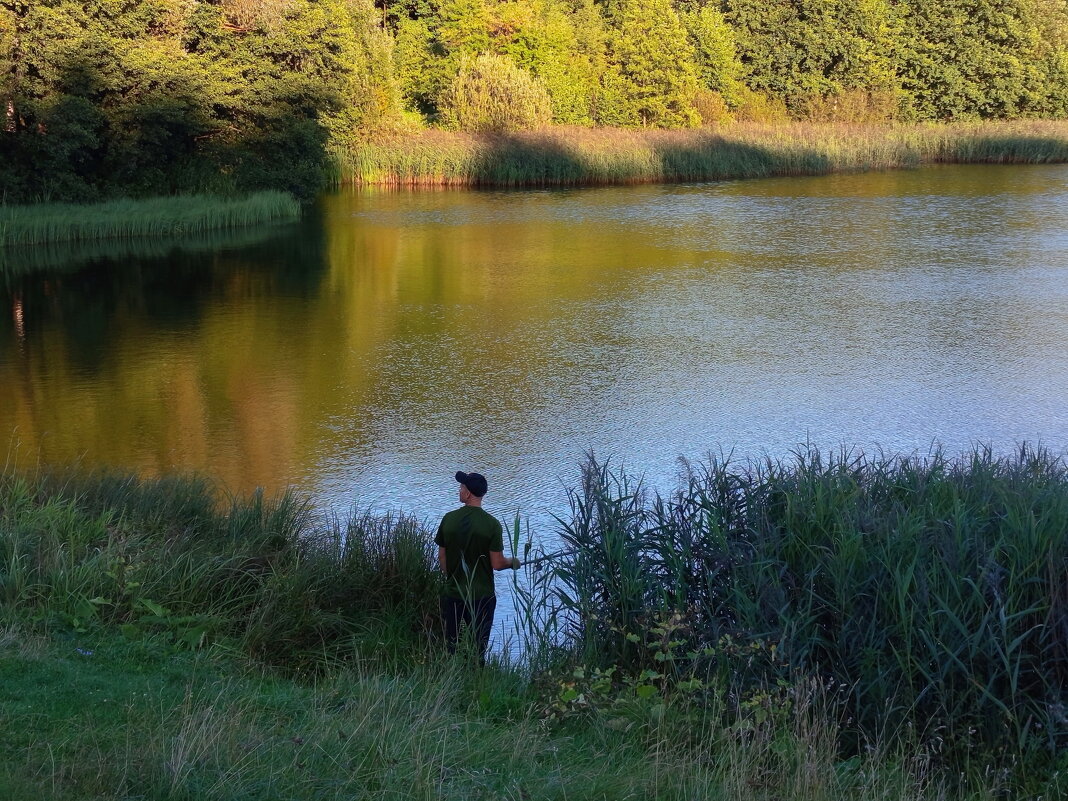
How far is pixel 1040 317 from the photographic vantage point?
1501 centimetres

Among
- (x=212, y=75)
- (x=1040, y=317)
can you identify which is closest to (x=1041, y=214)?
(x=1040, y=317)

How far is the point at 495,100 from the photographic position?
123 ft

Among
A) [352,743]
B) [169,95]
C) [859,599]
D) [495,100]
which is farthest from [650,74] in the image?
[352,743]

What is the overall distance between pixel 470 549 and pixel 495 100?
33.3m

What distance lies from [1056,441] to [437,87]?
3768 cm

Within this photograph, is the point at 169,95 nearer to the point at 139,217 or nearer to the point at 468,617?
the point at 139,217

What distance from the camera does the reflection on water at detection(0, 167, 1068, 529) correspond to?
10.0 m

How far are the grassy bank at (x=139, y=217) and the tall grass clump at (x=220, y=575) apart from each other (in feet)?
56.6

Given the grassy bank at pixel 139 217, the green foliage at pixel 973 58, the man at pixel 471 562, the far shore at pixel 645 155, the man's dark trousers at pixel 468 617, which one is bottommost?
the man's dark trousers at pixel 468 617

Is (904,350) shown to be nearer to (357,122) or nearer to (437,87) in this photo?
(357,122)

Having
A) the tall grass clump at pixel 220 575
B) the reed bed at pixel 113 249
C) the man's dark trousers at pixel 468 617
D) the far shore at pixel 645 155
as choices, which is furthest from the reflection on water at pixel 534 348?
the far shore at pixel 645 155

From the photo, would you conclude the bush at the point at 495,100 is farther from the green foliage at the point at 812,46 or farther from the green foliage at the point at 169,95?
the green foliage at the point at 812,46

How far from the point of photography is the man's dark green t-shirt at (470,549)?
5695 mm

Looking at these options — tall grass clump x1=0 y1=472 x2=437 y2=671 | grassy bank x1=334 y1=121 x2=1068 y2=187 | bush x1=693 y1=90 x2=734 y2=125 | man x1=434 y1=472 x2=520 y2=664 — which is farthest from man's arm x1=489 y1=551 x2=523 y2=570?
bush x1=693 y1=90 x2=734 y2=125
